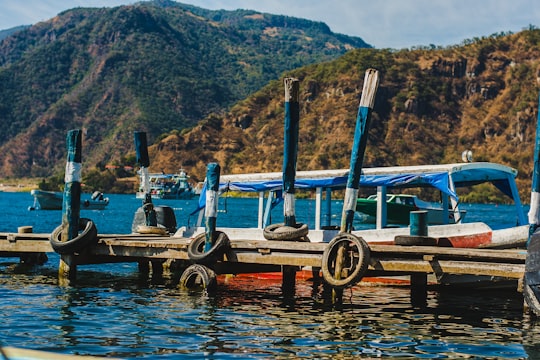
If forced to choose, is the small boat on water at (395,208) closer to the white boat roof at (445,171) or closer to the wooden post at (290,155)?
the white boat roof at (445,171)

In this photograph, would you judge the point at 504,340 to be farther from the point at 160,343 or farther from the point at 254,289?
the point at 254,289

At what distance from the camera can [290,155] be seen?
790 inches

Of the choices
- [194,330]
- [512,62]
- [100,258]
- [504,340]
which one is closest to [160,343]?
[194,330]

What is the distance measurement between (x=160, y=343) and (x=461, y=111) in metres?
177

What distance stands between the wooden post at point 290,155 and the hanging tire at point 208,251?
1.74 metres

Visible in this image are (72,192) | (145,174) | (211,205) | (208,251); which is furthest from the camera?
(145,174)

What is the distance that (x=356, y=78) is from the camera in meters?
184

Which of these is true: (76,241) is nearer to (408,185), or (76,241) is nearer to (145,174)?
(145,174)

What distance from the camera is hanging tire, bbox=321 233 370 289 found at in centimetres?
1680

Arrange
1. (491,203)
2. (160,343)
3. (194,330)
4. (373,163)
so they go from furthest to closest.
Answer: (491,203)
(373,163)
(194,330)
(160,343)

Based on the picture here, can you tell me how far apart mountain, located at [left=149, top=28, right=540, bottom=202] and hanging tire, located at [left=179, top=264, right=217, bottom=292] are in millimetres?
141220

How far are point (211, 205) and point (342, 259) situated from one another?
4.06 m

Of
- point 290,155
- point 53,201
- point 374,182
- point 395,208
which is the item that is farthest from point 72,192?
point 53,201

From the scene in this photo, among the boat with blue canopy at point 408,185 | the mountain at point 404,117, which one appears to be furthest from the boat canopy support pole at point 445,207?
the mountain at point 404,117
